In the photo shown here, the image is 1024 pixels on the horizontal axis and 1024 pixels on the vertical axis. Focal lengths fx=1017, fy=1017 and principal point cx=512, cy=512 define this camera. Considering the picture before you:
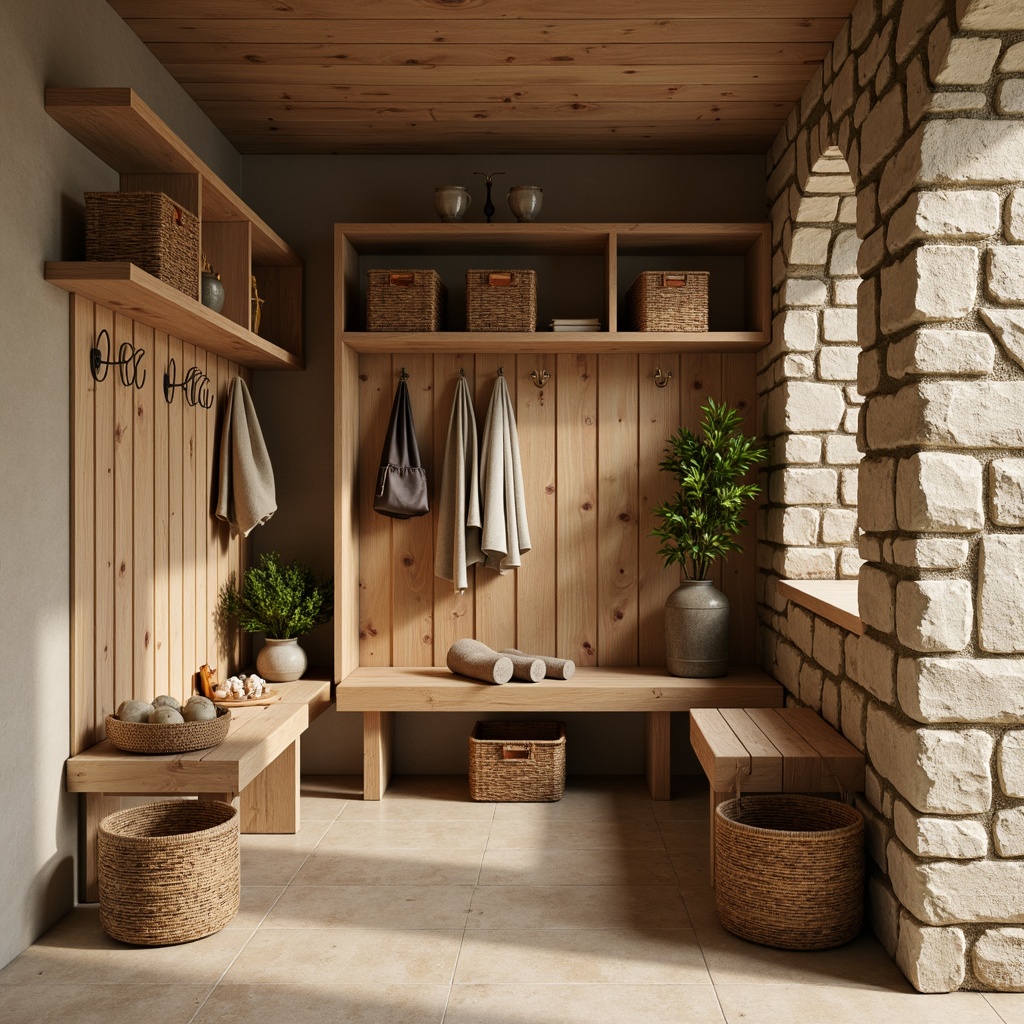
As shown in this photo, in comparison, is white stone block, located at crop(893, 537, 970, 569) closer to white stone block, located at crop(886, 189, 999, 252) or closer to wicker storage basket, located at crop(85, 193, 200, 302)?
white stone block, located at crop(886, 189, 999, 252)

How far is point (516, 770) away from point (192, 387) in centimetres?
185

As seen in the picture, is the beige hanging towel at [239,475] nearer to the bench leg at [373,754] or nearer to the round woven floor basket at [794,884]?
the bench leg at [373,754]

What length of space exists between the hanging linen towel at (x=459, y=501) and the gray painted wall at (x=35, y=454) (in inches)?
65.1

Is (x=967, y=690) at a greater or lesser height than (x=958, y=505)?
lesser

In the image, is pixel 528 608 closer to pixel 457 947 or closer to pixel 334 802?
pixel 334 802

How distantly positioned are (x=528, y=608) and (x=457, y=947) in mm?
1786

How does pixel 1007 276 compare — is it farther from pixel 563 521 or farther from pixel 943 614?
pixel 563 521

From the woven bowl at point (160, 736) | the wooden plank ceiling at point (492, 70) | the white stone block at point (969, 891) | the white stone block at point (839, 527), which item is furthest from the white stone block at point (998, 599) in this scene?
the woven bowl at point (160, 736)

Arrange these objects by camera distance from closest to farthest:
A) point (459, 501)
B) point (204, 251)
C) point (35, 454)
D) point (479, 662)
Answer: point (35, 454) → point (204, 251) → point (479, 662) → point (459, 501)

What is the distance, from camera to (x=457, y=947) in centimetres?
263

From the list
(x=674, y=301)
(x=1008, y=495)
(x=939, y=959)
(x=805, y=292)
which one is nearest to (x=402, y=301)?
(x=674, y=301)

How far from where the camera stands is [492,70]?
3395 millimetres

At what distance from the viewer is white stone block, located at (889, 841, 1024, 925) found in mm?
2330

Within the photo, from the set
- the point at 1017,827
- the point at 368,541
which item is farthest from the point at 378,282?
the point at 1017,827
